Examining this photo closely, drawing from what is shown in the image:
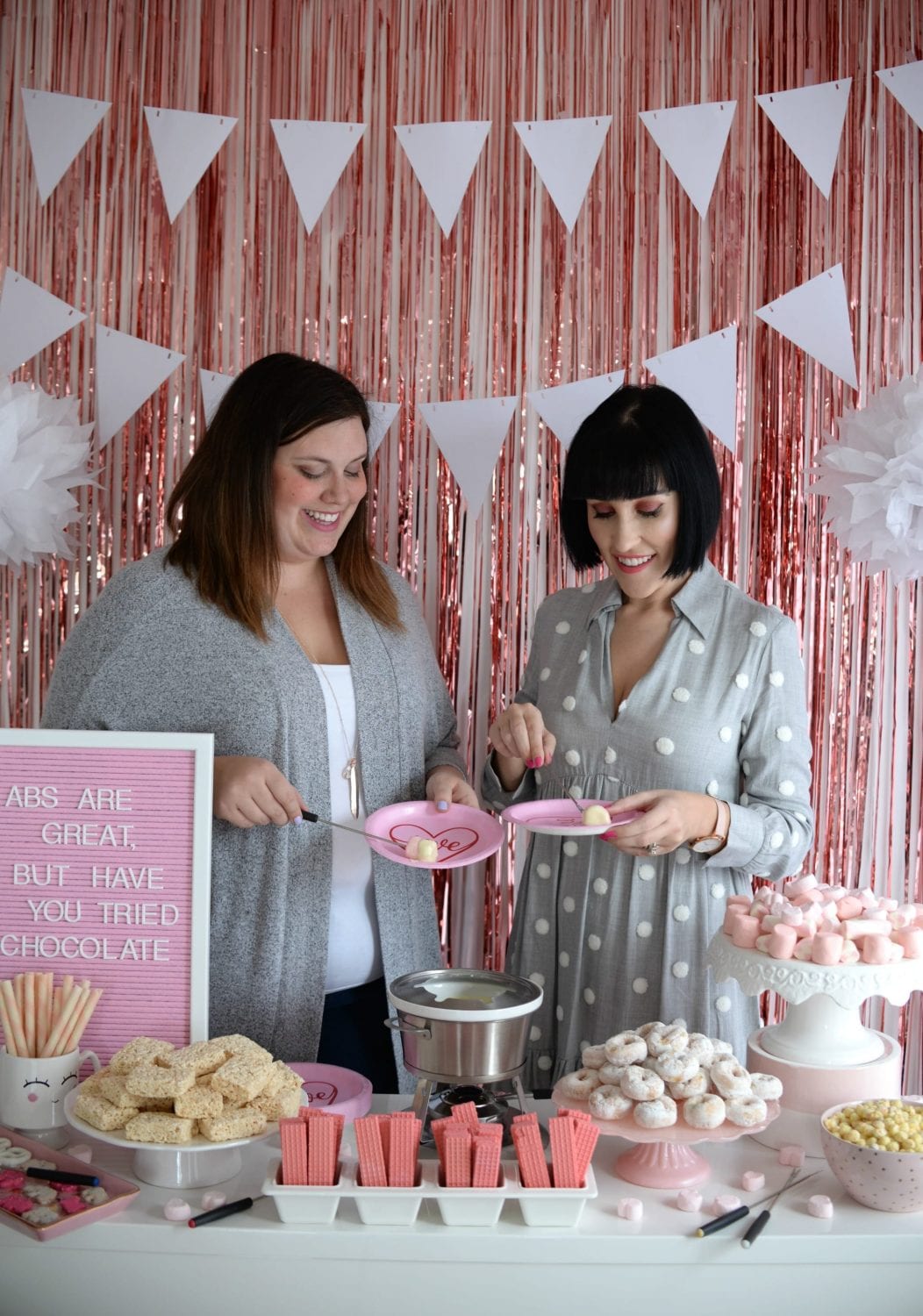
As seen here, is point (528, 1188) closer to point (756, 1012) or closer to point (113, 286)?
point (756, 1012)

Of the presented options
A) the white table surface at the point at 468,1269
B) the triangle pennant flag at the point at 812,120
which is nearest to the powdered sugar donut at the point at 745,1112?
the white table surface at the point at 468,1269

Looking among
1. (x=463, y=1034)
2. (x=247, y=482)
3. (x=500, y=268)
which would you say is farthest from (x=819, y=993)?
(x=500, y=268)

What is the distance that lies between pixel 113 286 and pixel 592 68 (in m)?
1.15

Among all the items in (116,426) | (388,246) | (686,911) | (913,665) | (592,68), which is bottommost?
(686,911)

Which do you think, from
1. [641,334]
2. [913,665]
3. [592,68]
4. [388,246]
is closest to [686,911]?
[913,665]

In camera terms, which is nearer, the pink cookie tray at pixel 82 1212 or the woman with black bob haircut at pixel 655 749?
the pink cookie tray at pixel 82 1212

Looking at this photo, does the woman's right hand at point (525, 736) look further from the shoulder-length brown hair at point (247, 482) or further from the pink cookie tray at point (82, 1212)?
the pink cookie tray at point (82, 1212)

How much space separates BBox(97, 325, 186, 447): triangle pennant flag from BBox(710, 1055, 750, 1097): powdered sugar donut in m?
1.88

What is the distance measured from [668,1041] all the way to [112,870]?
757 millimetres

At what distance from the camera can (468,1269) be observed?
50.2 inches

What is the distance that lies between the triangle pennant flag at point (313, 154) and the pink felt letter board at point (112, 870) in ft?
4.78

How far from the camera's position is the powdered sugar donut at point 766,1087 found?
1.40 metres

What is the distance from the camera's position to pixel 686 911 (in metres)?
1.93

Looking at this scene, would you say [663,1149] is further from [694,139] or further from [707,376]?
[694,139]
